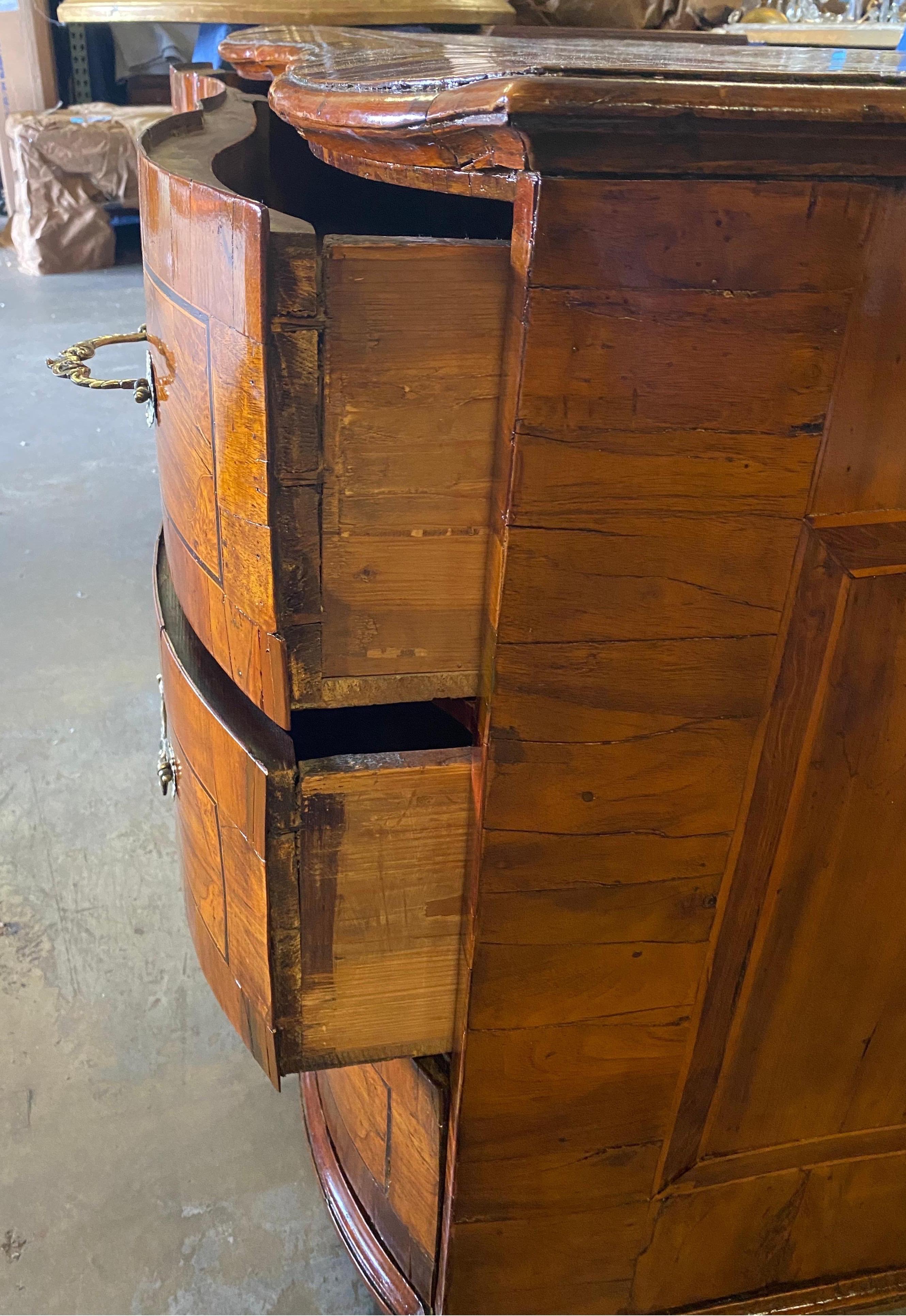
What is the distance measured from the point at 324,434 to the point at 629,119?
0.23 meters

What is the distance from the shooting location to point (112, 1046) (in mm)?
1408

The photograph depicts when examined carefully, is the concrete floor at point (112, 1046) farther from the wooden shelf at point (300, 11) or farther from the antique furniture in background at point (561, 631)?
the wooden shelf at point (300, 11)

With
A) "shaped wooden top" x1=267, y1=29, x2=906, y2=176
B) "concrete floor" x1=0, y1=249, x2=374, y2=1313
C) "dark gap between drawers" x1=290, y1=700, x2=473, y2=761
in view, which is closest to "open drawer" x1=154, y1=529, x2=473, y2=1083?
"dark gap between drawers" x1=290, y1=700, x2=473, y2=761

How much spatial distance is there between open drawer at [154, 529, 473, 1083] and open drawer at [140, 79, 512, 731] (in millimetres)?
49

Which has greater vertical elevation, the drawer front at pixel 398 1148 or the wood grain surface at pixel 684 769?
the wood grain surface at pixel 684 769

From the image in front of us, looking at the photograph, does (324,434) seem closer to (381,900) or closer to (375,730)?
(381,900)

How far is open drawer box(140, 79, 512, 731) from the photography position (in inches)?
22.5

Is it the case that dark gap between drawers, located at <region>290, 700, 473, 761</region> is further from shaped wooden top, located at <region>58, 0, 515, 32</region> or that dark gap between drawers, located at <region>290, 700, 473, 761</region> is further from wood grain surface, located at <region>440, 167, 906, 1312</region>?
shaped wooden top, located at <region>58, 0, 515, 32</region>

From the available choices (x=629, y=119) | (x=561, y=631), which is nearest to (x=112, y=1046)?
(x=561, y=631)

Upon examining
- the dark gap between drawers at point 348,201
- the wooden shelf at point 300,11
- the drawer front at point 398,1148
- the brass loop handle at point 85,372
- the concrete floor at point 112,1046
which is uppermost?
the wooden shelf at point 300,11

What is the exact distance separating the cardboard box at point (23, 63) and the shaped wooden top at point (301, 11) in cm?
371

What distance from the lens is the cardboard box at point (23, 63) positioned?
4844 millimetres

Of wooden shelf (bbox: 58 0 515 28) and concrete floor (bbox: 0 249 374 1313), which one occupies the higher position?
wooden shelf (bbox: 58 0 515 28)

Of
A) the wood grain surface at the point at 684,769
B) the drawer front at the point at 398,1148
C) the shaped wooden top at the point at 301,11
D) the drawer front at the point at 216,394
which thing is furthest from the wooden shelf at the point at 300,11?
the drawer front at the point at 398,1148
